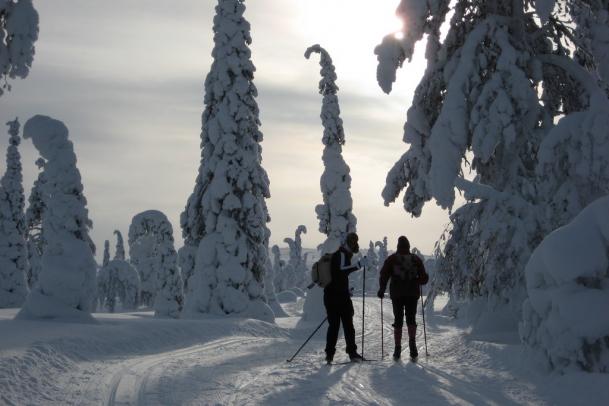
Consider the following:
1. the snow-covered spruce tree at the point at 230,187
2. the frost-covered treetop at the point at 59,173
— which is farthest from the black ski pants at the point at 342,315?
the snow-covered spruce tree at the point at 230,187

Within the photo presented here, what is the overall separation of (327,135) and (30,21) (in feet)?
73.4

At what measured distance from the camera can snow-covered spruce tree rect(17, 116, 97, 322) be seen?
1798 cm

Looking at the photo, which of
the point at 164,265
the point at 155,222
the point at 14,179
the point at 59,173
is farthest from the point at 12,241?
the point at 59,173

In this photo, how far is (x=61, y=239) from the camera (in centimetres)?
1861

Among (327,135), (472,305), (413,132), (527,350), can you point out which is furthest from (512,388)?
(327,135)

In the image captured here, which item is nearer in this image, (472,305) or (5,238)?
(472,305)

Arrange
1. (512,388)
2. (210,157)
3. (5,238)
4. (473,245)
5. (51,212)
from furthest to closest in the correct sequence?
1. (5,238)
2. (210,157)
3. (51,212)
4. (473,245)
5. (512,388)

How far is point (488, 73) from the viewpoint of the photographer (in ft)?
46.4

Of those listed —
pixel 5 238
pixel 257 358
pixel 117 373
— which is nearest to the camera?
pixel 117 373

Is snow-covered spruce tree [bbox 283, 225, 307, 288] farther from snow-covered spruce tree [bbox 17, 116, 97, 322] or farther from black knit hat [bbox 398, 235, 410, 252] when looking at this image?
black knit hat [bbox 398, 235, 410, 252]

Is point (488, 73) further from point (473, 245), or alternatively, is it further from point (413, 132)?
point (473, 245)

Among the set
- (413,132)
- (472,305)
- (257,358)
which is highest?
(413,132)

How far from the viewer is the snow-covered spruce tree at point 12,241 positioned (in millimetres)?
36344

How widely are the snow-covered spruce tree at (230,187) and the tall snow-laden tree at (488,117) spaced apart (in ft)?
39.5
